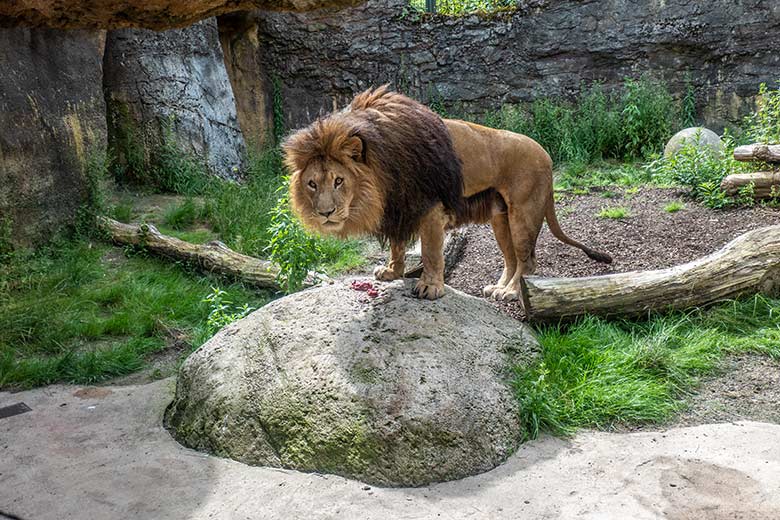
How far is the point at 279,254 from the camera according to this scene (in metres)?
5.71

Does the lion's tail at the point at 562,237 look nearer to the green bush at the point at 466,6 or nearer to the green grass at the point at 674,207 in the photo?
the green grass at the point at 674,207

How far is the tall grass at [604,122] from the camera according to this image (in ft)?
33.7

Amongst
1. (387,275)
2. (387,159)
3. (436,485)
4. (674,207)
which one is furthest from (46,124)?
(674,207)

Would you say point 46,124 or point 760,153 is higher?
point 46,124

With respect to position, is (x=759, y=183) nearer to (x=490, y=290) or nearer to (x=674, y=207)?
(x=674, y=207)

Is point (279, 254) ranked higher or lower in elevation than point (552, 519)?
higher

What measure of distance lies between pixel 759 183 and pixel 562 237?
270 cm

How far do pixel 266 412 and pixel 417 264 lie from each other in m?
2.70

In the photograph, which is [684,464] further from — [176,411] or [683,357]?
[176,411]

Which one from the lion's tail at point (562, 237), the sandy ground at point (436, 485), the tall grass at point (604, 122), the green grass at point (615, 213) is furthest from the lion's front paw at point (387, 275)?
the tall grass at point (604, 122)

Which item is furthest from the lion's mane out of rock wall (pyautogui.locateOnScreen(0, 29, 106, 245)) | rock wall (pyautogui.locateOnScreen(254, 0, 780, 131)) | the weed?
rock wall (pyautogui.locateOnScreen(254, 0, 780, 131))

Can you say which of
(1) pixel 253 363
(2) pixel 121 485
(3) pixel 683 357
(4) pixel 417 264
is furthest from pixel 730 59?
(2) pixel 121 485

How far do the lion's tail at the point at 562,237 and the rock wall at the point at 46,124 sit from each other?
4.71 metres

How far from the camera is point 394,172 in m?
4.28
